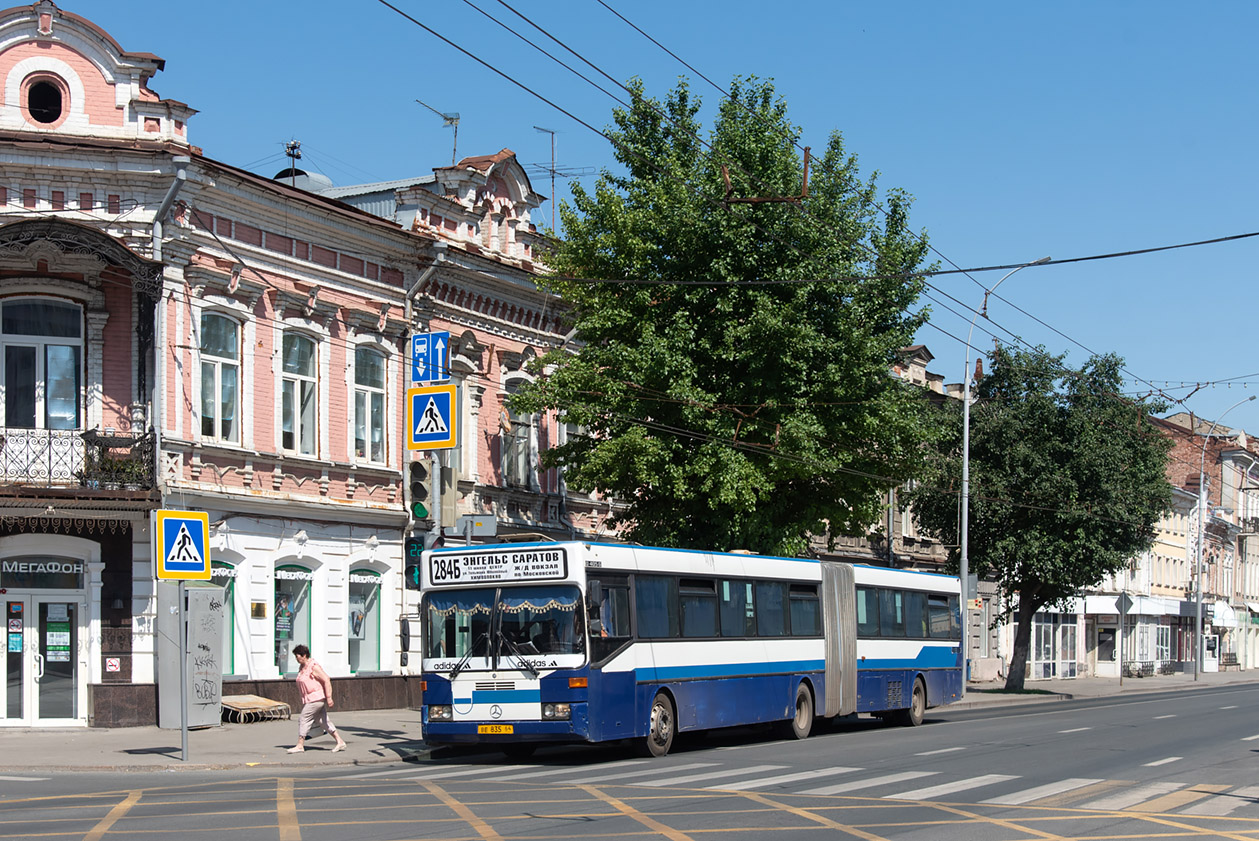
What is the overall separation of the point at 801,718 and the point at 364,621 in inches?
374

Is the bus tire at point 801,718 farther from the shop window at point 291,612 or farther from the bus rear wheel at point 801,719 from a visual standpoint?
the shop window at point 291,612

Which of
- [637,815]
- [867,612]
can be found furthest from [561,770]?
[867,612]

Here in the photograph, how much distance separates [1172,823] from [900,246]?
56.6ft

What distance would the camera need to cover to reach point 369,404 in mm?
28750

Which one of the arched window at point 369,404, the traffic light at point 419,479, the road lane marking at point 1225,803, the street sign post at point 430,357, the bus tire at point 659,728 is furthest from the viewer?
the arched window at point 369,404

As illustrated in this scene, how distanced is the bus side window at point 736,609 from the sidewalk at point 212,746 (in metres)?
4.86

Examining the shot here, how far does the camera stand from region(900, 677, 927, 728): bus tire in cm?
2769

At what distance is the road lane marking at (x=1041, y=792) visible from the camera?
46.9 feet

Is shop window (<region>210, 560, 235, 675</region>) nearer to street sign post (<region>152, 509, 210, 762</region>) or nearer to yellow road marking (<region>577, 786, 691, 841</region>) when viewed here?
street sign post (<region>152, 509, 210, 762</region>)

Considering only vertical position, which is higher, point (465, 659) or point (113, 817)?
point (465, 659)

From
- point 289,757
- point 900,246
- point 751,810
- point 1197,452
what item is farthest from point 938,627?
point 1197,452

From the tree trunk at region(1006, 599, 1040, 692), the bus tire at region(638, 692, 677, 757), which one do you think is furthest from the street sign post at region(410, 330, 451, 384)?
the tree trunk at region(1006, 599, 1040, 692)

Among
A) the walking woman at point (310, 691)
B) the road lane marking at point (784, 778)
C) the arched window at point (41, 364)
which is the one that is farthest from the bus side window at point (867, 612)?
the arched window at point (41, 364)

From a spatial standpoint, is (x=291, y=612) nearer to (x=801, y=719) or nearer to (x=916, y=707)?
(x=801, y=719)
